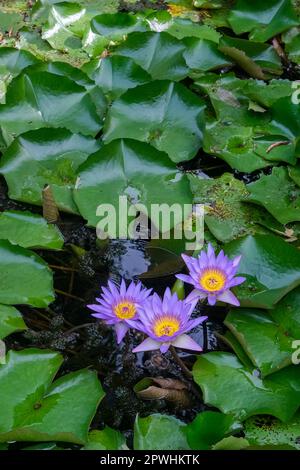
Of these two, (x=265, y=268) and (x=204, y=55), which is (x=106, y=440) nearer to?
(x=265, y=268)

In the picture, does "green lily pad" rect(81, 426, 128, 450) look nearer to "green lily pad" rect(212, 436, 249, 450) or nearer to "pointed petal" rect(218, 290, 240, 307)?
"green lily pad" rect(212, 436, 249, 450)

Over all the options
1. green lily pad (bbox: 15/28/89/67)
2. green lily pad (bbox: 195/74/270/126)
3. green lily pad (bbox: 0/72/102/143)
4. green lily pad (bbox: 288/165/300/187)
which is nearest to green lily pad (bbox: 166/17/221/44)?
green lily pad (bbox: 195/74/270/126)

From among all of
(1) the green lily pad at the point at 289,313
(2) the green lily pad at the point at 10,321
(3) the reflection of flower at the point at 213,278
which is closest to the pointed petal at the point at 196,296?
(3) the reflection of flower at the point at 213,278

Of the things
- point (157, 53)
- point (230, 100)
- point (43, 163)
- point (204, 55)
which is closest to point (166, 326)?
point (43, 163)

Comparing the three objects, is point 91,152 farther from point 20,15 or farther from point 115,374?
point 20,15

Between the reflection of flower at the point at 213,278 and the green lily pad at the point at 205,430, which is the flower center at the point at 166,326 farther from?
the green lily pad at the point at 205,430
